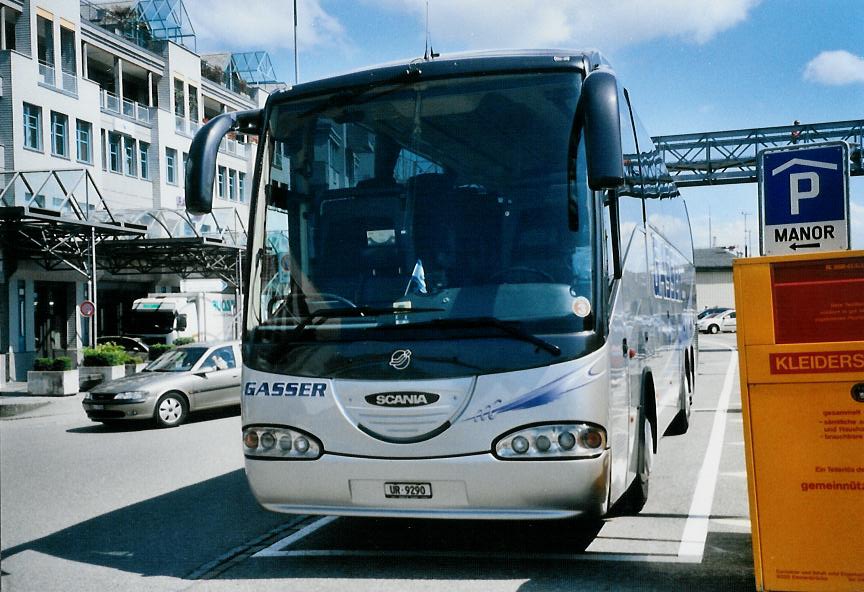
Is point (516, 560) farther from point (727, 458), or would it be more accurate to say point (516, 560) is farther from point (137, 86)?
point (137, 86)

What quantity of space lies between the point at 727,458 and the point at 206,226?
91.5 ft

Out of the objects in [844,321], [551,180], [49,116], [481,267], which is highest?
[49,116]

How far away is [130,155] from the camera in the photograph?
45656 mm

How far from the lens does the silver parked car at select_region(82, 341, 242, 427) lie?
16078mm

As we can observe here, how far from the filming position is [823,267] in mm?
4770

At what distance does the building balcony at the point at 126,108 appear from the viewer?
1715 inches

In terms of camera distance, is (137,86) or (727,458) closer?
(727,458)

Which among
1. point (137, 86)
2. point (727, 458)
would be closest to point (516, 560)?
point (727, 458)

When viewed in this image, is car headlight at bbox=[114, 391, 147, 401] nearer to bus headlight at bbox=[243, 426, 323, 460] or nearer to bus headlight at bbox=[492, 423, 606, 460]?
bus headlight at bbox=[243, 426, 323, 460]

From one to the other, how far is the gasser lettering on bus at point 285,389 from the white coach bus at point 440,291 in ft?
0.04

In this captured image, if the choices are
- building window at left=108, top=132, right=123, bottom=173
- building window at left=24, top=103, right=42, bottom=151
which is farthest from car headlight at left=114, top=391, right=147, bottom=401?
building window at left=108, top=132, right=123, bottom=173

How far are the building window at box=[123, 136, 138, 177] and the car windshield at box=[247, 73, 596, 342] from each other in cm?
A: 4130

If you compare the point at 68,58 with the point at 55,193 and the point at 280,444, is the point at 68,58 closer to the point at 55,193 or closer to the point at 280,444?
the point at 55,193

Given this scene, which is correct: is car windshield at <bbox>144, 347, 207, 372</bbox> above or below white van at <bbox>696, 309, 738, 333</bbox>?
above
